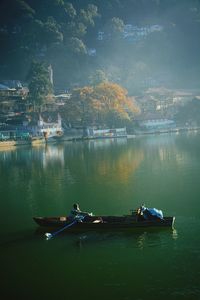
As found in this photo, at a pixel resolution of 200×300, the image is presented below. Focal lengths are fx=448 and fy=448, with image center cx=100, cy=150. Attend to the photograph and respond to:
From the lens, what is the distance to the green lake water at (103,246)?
476 inches

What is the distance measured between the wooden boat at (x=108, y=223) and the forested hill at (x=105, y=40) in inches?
3480

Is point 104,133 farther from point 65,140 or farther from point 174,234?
point 174,234

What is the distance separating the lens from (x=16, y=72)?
112625 millimetres

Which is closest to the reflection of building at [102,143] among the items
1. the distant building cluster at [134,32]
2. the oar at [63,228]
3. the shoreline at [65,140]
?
the shoreline at [65,140]

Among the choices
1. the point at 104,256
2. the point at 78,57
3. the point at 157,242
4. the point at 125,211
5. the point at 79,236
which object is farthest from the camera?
the point at 78,57

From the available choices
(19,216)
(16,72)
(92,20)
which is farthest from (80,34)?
(19,216)

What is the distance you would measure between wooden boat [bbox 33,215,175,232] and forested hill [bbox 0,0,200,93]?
88402 mm

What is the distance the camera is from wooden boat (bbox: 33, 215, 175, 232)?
663 inches

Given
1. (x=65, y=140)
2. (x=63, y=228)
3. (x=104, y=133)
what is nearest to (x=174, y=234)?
(x=63, y=228)

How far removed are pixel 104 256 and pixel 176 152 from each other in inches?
1270

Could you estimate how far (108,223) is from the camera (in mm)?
16906

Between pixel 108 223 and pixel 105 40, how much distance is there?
111188 mm

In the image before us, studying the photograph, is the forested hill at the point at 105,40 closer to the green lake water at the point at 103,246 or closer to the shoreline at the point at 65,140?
the shoreline at the point at 65,140

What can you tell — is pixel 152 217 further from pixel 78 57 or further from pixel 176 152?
pixel 78 57
